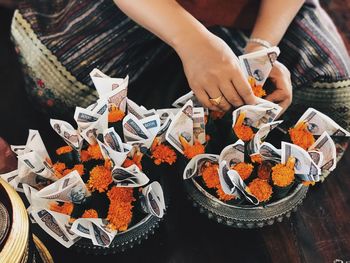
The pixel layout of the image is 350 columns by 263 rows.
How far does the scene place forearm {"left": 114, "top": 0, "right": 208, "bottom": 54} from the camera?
91 cm

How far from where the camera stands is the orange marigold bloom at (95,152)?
2.65ft

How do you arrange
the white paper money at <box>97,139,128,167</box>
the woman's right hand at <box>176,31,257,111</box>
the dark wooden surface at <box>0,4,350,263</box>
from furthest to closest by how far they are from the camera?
the dark wooden surface at <box>0,4,350,263</box>, the woman's right hand at <box>176,31,257,111</box>, the white paper money at <box>97,139,128,167</box>

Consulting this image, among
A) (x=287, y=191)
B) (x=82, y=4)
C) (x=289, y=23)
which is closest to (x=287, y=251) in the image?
(x=287, y=191)

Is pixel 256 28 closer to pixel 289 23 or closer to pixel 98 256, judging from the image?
pixel 289 23

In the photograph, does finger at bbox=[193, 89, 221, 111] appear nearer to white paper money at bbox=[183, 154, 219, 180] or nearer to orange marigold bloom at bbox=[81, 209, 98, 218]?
white paper money at bbox=[183, 154, 219, 180]

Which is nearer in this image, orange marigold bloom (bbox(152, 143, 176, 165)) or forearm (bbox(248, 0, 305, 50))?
orange marigold bloom (bbox(152, 143, 176, 165))

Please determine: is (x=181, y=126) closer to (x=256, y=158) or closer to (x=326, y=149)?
(x=256, y=158)

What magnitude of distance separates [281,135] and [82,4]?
59 cm

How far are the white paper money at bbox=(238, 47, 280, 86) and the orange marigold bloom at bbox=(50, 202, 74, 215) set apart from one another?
16.4 inches

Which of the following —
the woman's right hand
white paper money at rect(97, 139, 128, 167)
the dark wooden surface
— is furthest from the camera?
the dark wooden surface

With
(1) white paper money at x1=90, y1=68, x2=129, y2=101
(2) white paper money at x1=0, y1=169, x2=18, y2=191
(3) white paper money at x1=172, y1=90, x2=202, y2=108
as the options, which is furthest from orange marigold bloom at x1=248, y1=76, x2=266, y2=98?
(2) white paper money at x1=0, y1=169, x2=18, y2=191

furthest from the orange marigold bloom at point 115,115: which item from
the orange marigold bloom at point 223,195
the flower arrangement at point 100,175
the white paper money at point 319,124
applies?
the white paper money at point 319,124

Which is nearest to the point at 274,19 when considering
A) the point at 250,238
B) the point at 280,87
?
the point at 280,87

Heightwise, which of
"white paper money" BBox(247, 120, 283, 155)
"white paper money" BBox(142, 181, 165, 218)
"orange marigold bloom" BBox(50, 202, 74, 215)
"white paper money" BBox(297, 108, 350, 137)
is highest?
"white paper money" BBox(297, 108, 350, 137)
